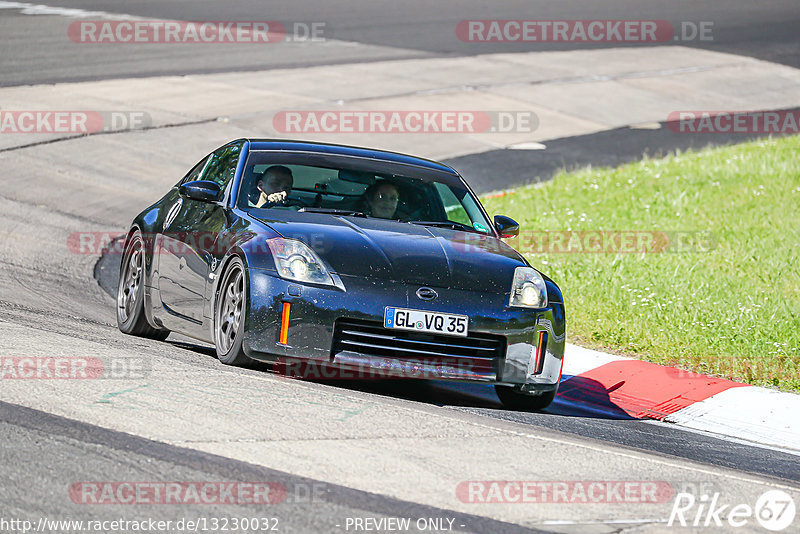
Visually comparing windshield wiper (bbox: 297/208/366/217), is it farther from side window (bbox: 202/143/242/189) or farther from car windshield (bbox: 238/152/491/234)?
side window (bbox: 202/143/242/189)

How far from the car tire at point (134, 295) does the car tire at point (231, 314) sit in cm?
152

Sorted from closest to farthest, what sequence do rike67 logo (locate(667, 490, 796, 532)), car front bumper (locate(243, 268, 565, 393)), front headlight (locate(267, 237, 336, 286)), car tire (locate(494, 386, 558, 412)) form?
rike67 logo (locate(667, 490, 796, 532)) → car front bumper (locate(243, 268, 565, 393)) → front headlight (locate(267, 237, 336, 286)) → car tire (locate(494, 386, 558, 412))

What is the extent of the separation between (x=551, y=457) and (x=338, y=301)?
5.30 ft

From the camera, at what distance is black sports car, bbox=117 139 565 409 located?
22.5ft

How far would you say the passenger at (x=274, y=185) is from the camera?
26.1 feet

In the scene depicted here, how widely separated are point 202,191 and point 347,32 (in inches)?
818

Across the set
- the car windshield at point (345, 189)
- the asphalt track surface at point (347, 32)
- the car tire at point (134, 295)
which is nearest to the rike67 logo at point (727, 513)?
Answer: the car windshield at point (345, 189)

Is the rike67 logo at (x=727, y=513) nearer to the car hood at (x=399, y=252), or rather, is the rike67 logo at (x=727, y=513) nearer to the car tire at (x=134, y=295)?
the car hood at (x=399, y=252)

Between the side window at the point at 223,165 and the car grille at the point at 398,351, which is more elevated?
the side window at the point at 223,165

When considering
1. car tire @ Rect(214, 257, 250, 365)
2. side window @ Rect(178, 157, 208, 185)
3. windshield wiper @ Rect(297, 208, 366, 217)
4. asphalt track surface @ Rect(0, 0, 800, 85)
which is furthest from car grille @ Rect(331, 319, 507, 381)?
asphalt track surface @ Rect(0, 0, 800, 85)

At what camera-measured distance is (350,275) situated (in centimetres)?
692

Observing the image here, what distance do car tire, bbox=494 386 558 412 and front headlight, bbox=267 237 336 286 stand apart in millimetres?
1440

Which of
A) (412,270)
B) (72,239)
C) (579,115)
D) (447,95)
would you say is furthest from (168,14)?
(412,270)

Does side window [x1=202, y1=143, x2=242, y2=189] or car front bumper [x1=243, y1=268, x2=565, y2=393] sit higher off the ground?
side window [x1=202, y1=143, x2=242, y2=189]
